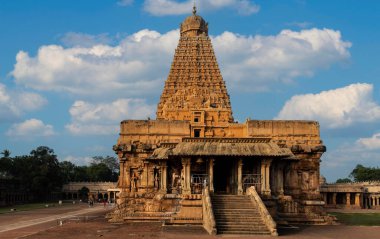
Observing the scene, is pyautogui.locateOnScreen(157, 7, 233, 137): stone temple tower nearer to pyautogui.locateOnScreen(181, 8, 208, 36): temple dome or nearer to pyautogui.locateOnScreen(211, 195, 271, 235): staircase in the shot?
pyautogui.locateOnScreen(181, 8, 208, 36): temple dome

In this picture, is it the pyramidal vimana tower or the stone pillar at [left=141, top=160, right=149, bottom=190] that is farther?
the stone pillar at [left=141, top=160, right=149, bottom=190]

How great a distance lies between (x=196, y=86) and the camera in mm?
92500

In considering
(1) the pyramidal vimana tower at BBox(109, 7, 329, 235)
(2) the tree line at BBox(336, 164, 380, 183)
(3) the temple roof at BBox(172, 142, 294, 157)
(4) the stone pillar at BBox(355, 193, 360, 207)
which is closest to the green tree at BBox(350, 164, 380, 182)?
(2) the tree line at BBox(336, 164, 380, 183)

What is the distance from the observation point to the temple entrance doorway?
3906cm

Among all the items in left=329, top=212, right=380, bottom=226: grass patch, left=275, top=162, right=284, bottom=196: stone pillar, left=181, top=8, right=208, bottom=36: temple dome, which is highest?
left=181, top=8, right=208, bottom=36: temple dome

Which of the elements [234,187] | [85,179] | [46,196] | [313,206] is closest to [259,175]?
[234,187]

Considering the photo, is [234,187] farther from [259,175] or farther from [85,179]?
[85,179]

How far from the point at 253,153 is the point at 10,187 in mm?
71015

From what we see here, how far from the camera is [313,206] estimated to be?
43.5 meters

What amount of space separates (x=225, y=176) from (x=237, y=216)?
10.8 m

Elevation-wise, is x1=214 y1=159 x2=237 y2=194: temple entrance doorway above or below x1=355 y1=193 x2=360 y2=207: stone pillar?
above

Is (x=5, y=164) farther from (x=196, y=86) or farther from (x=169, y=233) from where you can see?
(x=169, y=233)

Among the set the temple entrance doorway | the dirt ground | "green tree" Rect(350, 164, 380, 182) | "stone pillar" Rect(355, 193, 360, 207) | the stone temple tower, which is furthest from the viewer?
"green tree" Rect(350, 164, 380, 182)

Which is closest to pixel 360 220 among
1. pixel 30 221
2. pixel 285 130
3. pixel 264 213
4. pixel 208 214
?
pixel 285 130
